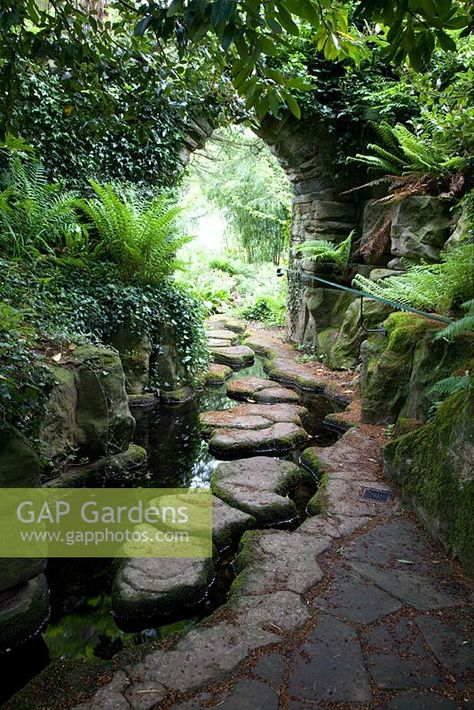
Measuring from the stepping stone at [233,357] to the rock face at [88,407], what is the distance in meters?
3.29

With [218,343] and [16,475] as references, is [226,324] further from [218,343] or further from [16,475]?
[16,475]

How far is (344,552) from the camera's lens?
7.73 feet

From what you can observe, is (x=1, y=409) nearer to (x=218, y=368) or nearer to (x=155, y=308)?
(x=155, y=308)

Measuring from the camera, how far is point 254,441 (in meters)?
3.91

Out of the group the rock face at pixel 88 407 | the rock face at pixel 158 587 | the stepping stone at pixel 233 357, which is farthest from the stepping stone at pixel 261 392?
the rock face at pixel 158 587

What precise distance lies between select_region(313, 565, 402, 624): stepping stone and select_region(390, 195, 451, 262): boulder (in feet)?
12.4

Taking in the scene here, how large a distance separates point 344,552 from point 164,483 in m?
1.44

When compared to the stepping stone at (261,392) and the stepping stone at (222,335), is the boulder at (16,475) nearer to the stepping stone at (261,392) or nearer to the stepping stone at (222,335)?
the stepping stone at (261,392)

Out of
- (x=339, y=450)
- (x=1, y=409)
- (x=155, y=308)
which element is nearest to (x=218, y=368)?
(x=155, y=308)

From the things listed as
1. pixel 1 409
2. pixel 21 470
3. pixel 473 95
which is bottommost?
pixel 21 470

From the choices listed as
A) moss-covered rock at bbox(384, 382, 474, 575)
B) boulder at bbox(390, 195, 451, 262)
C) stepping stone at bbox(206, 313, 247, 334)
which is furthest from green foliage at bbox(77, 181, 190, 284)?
stepping stone at bbox(206, 313, 247, 334)

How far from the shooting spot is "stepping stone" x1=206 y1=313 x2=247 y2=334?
914 centimetres

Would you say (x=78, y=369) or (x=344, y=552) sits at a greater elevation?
(x=78, y=369)

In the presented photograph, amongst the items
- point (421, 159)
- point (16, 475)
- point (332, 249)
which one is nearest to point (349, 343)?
point (332, 249)
